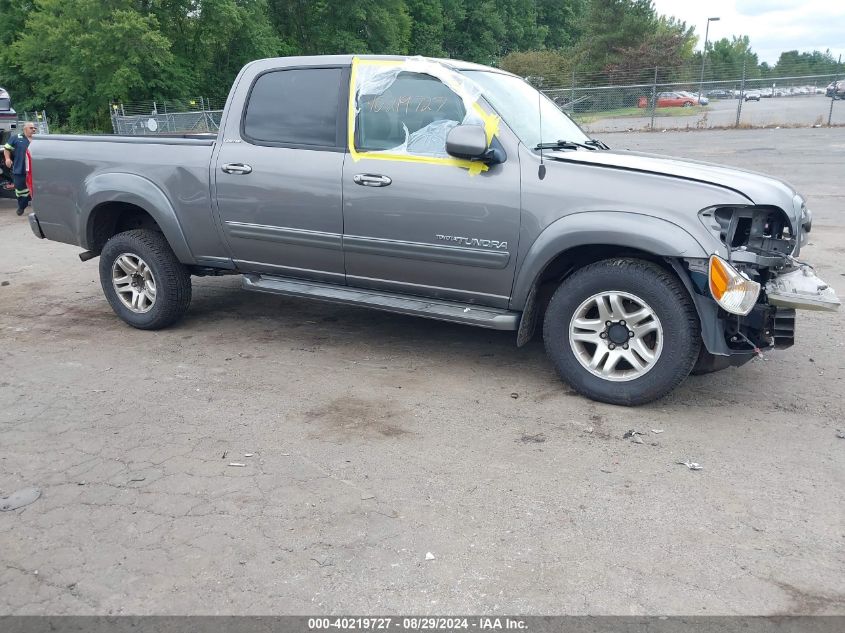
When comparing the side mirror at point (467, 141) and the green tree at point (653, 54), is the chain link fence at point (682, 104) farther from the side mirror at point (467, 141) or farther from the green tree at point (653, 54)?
the side mirror at point (467, 141)

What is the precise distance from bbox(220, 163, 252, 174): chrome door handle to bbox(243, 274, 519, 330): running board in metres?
0.79

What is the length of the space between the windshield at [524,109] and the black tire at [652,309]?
945 millimetres

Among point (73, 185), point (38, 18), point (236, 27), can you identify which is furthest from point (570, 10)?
point (73, 185)

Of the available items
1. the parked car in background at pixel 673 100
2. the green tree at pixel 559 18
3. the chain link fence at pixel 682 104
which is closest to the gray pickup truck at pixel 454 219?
the chain link fence at pixel 682 104

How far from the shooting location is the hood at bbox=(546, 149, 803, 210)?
12.9 feet

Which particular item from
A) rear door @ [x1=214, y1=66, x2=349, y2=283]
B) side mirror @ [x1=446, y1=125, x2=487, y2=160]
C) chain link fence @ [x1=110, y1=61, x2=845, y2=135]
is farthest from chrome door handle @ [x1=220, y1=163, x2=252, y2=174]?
chain link fence @ [x1=110, y1=61, x2=845, y2=135]

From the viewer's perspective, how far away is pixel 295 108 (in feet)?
16.7

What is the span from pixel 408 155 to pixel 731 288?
2082 millimetres

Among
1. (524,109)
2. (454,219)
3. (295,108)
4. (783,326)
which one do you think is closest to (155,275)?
(295,108)

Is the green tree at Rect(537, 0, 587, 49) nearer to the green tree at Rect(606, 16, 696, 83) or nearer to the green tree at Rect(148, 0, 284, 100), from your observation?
the green tree at Rect(606, 16, 696, 83)

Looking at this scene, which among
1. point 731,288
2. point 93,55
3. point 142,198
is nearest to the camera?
point 731,288

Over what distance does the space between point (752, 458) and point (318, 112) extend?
11.2ft

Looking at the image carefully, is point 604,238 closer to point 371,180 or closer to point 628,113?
point 371,180

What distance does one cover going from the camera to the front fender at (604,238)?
3.89 metres
